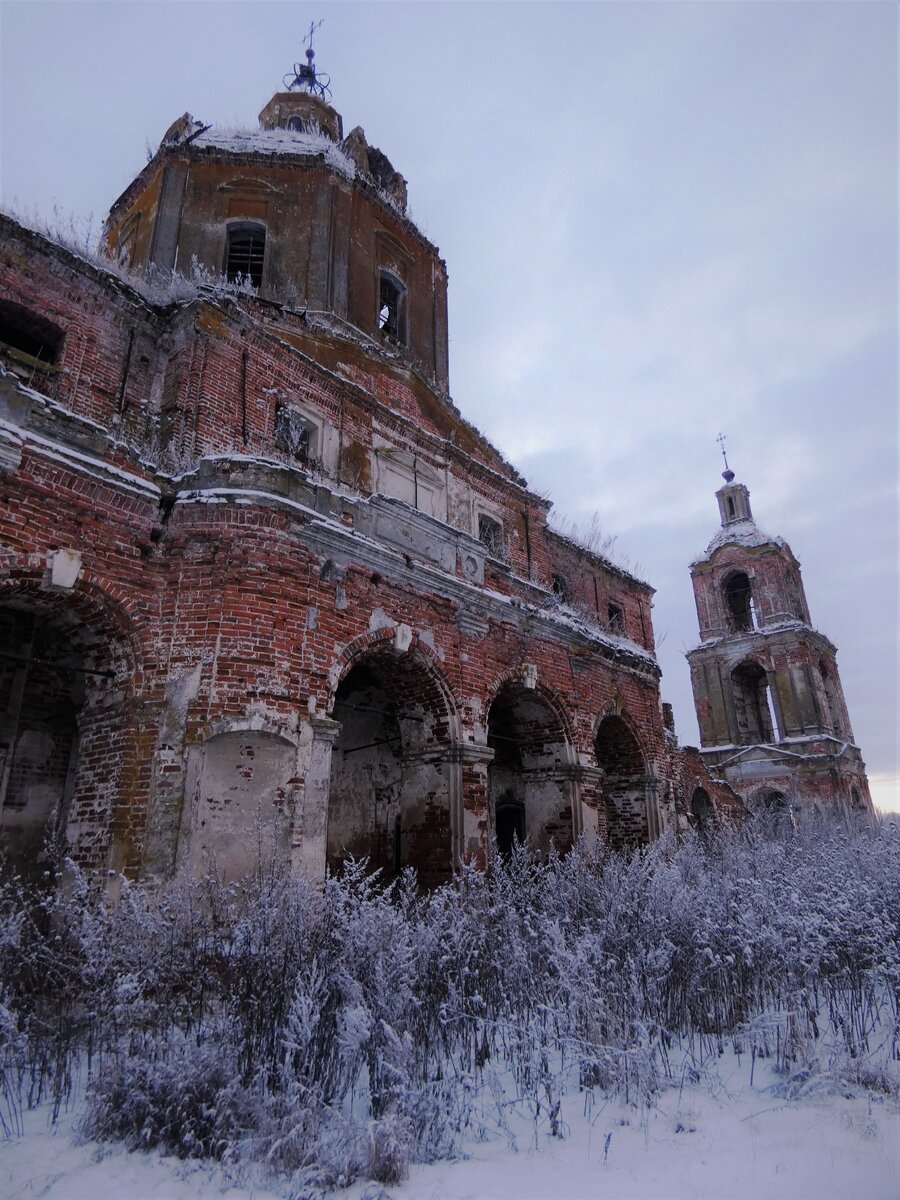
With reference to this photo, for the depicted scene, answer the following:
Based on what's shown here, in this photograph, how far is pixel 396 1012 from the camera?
4.85m

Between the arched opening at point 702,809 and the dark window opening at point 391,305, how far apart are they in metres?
16.1

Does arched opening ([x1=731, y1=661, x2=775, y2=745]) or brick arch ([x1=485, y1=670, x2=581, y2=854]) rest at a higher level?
arched opening ([x1=731, y1=661, x2=775, y2=745])

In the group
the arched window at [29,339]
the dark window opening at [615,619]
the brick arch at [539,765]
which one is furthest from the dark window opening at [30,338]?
the dark window opening at [615,619]

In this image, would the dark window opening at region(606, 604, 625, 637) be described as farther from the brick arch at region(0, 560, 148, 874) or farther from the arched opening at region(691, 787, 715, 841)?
the brick arch at region(0, 560, 148, 874)

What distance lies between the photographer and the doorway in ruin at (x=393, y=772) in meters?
10.5

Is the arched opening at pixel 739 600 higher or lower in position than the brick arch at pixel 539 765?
higher

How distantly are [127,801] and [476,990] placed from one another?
13.7 feet

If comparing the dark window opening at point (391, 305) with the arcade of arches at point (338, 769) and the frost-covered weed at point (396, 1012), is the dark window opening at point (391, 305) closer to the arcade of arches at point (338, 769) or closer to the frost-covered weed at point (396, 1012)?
the arcade of arches at point (338, 769)

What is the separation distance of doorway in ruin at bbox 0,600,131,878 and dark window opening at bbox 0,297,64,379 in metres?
3.35

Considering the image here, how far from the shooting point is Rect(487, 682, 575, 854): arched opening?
13.0m

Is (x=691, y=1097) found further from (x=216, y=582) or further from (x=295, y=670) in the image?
(x=216, y=582)

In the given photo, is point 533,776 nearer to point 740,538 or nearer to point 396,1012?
point 396,1012

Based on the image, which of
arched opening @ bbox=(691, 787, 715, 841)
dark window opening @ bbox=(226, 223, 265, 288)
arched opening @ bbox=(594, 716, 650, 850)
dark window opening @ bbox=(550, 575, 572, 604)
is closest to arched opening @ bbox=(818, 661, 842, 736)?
arched opening @ bbox=(691, 787, 715, 841)

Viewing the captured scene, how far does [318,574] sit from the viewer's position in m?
9.42
